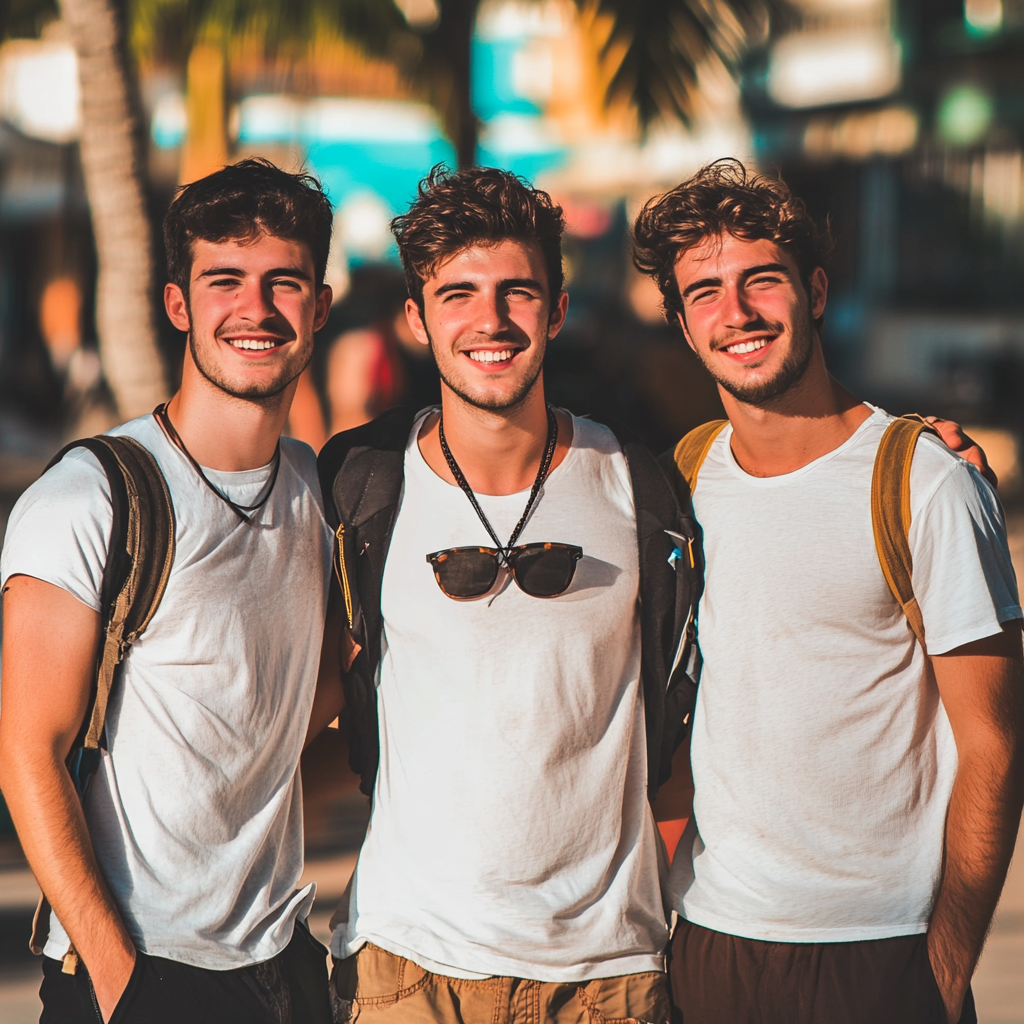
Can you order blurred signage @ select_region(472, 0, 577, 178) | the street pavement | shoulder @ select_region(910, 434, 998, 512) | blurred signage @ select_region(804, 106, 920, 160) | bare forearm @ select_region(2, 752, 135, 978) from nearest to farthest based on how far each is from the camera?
1. bare forearm @ select_region(2, 752, 135, 978)
2. shoulder @ select_region(910, 434, 998, 512)
3. the street pavement
4. blurred signage @ select_region(804, 106, 920, 160)
5. blurred signage @ select_region(472, 0, 577, 178)

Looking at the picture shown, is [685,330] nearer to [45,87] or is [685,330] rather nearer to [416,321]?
[416,321]

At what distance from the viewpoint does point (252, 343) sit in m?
2.85

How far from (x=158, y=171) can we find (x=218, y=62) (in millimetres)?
4657

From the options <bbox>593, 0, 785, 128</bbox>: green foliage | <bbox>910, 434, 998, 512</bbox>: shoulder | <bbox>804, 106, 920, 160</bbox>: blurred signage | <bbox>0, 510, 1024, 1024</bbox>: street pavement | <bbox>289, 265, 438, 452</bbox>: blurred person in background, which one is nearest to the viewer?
<bbox>910, 434, 998, 512</bbox>: shoulder

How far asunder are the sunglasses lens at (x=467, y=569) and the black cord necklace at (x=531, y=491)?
0.07m

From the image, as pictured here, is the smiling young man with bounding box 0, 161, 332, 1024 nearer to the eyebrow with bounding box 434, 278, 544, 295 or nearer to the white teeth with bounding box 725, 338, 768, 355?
the eyebrow with bounding box 434, 278, 544, 295

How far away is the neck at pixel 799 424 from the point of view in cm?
290

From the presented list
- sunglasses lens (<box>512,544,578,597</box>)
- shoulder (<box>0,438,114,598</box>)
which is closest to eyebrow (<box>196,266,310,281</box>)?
shoulder (<box>0,438,114,598</box>)

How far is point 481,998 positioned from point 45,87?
12163mm

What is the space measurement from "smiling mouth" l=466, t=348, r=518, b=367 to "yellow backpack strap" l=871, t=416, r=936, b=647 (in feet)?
2.86

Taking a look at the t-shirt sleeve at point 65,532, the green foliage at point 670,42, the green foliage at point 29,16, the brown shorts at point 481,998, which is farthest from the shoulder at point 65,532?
the green foliage at point 29,16

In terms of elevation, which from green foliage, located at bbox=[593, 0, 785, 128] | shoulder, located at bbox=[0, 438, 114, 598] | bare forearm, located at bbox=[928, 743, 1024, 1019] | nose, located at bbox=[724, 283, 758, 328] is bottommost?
bare forearm, located at bbox=[928, 743, 1024, 1019]

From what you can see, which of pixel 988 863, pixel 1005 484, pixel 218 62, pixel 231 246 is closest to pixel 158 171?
pixel 218 62

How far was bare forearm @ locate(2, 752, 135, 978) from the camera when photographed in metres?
2.52
